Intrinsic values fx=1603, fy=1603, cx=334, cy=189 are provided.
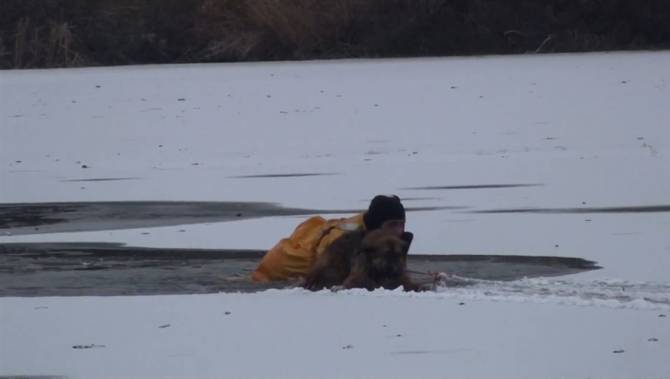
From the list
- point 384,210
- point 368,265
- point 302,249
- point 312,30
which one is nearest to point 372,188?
point 302,249

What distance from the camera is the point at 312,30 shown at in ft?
108

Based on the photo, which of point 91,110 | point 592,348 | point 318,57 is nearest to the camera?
point 592,348

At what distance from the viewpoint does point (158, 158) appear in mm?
18781

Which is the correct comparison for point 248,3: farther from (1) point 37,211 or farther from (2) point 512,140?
(1) point 37,211

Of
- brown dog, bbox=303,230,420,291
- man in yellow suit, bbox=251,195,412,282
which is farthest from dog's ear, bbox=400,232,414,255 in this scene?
man in yellow suit, bbox=251,195,412,282

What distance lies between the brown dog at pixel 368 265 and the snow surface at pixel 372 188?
184 mm

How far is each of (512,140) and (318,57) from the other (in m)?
13.8

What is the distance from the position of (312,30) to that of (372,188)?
17.7 metres

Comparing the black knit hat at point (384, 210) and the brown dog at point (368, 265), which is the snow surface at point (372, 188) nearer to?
the brown dog at point (368, 265)

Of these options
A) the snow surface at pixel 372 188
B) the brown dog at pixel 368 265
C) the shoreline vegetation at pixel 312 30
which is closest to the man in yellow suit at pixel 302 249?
the brown dog at pixel 368 265

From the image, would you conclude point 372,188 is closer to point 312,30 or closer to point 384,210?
point 384,210

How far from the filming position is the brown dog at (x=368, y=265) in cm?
949

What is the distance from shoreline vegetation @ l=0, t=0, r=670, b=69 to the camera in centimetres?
3159

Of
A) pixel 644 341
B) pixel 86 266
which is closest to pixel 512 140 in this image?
pixel 86 266
